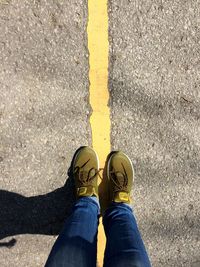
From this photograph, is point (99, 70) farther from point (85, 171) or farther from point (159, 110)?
point (85, 171)

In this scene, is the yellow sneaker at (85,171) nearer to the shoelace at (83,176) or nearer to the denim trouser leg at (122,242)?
the shoelace at (83,176)

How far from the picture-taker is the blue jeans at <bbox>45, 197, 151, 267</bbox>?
2.09 metres

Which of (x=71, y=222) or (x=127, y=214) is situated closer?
(x=71, y=222)

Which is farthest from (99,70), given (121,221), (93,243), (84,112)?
(93,243)

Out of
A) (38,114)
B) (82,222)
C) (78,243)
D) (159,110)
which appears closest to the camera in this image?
(78,243)

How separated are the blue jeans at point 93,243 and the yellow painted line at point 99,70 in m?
0.52

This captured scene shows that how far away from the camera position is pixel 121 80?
9.09 feet

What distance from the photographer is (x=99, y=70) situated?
108 inches

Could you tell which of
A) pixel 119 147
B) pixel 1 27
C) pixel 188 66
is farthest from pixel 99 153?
pixel 1 27

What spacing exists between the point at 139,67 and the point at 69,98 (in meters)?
0.50

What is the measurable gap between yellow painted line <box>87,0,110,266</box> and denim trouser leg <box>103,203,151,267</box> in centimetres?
51

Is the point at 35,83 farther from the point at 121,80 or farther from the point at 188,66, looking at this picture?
the point at 188,66

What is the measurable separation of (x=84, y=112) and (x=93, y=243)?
878mm

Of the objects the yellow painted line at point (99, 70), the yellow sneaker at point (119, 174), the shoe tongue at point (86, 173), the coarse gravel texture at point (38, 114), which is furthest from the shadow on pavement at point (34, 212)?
the yellow painted line at point (99, 70)
